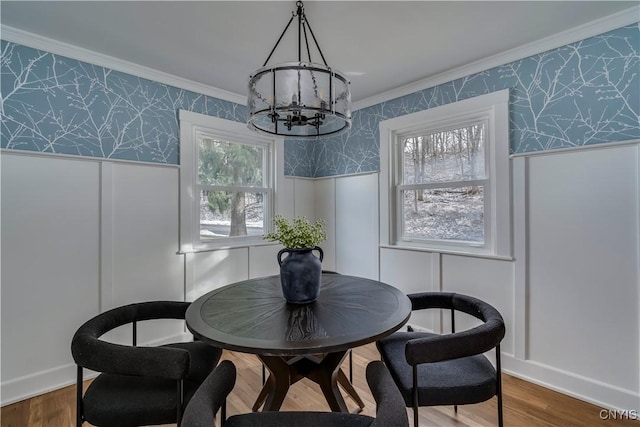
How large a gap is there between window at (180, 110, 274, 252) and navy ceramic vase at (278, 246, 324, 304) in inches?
62.3

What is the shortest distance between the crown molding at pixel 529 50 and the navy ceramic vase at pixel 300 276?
6.94 ft

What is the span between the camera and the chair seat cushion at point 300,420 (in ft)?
3.41

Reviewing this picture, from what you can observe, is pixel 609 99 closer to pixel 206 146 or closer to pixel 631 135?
pixel 631 135

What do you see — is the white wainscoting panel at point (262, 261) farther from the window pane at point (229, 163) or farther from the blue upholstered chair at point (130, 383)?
the blue upholstered chair at point (130, 383)

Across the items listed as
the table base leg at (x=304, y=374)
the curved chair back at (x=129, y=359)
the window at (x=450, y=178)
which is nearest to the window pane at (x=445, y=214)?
the window at (x=450, y=178)

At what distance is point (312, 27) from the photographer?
6.72 feet

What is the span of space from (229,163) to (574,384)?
3.39m

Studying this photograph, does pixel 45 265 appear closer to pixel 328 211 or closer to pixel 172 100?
pixel 172 100

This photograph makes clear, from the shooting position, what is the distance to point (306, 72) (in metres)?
1.42

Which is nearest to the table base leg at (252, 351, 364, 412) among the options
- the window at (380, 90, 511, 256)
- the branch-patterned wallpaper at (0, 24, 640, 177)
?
the window at (380, 90, 511, 256)

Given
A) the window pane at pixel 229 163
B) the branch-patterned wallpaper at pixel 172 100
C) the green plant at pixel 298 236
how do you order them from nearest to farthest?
the green plant at pixel 298 236
the branch-patterned wallpaper at pixel 172 100
the window pane at pixel 229 163

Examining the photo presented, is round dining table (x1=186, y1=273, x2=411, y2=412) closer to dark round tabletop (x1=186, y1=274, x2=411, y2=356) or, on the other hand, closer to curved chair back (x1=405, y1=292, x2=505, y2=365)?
dark round tabletop (x1=186, y1=274, x2=411, y2=356)

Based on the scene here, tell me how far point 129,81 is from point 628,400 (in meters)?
4.20

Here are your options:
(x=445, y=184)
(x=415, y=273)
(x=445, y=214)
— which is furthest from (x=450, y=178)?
(x=415, y=273)
